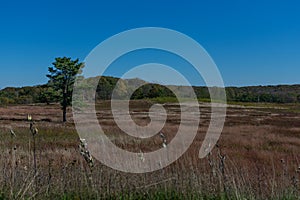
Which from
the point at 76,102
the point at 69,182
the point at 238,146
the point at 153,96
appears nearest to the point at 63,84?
the point at 76,102

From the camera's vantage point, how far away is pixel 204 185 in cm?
467

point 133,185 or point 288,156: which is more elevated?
point 133,185

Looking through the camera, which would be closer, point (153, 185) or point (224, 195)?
point (224, 195)

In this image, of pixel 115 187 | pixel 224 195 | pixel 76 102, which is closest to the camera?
pixel 224 195

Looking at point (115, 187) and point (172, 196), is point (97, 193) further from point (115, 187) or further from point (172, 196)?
point (172, 196)

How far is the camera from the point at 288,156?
15109 millimetres

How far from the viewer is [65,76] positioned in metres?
43.2

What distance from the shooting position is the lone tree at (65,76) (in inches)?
1670

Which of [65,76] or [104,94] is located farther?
[104,94]

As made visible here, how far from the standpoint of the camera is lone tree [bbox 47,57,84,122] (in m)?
42.4

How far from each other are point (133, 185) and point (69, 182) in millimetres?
976

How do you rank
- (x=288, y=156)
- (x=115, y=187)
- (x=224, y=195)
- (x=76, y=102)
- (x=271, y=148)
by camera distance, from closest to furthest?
(x=224, y=195) < (x=115, y=187) < (x=288, y=156) < (x=271, y=148) < (x=76, y=102)

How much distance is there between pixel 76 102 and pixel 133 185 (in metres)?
38.4

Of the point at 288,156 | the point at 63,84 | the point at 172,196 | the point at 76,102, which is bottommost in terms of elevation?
the point at 288,156
